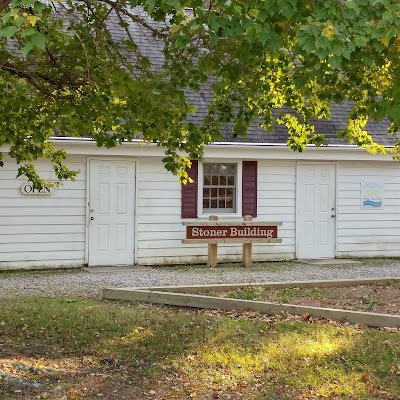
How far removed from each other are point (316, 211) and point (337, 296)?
6230 millimetres

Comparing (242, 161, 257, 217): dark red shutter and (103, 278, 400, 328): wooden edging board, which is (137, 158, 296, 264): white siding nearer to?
(242, 161, 257, 217): dark red shutter

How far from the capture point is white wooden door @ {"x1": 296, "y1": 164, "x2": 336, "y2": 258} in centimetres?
1669

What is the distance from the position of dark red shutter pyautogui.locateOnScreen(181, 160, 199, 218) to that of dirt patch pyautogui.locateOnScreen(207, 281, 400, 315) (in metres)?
4.84

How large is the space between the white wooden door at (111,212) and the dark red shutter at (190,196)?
1.13 meters

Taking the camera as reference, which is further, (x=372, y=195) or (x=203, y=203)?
(x=372, y=195)

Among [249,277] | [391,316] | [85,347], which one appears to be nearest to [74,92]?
[85,347]

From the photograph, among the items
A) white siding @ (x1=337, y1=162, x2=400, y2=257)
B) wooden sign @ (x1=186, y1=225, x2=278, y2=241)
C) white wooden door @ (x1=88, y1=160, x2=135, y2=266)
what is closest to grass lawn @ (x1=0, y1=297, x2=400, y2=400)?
wooden sign @ (x1=186, y1=225, x2=278, y2=241)

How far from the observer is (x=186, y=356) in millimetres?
7418

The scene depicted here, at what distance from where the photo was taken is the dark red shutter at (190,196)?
1575 cm

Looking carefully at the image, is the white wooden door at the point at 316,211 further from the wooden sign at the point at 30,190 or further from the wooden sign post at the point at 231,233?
the wooden sign at the point at 30,190

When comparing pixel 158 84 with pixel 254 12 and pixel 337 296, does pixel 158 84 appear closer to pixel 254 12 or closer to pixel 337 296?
pixel 254 12

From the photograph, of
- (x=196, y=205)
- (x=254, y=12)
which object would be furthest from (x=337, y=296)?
(x=254, y=12)

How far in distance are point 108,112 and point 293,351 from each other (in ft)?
11.4

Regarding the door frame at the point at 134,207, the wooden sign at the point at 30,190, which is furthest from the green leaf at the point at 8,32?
the door frame at the point at 134,207
